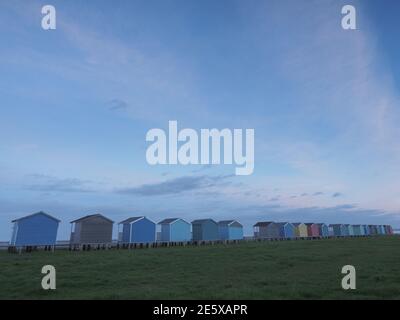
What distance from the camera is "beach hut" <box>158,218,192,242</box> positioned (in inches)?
1962

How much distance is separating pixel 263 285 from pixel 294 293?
6.42 feet

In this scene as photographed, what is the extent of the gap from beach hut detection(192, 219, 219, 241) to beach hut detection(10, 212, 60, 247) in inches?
953

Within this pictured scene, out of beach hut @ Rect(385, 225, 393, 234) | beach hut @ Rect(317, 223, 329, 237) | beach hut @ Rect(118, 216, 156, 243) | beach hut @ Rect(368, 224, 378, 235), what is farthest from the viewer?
beach hut @ Rect(385, 225, 393, 234)

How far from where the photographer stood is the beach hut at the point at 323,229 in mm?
86625

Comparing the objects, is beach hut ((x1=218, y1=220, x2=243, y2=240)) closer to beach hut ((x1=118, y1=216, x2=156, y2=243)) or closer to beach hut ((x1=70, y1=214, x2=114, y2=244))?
beach hut ((x1=118, y1=216, x2=156, y2=243))

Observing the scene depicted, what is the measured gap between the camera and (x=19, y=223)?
35.9 meters

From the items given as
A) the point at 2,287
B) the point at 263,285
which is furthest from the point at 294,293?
the point at 2,287

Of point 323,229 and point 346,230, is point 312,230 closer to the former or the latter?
point 323,229

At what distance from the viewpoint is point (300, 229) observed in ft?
257

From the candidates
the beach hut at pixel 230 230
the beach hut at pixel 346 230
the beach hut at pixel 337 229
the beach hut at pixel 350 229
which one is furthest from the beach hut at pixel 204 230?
the beach hut at pixel 350 229

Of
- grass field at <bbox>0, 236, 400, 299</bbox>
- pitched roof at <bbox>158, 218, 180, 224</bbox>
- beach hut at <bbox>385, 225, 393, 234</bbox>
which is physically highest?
beach hut at <bbox>385, 225, 393, 234</bbox>

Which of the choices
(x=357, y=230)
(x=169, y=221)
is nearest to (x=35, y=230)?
(x=169, y=221)

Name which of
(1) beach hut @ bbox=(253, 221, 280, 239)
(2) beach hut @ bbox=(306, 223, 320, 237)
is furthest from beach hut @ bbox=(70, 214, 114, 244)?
(2) beach hut @ bbox=(306, 223, 320, 237)

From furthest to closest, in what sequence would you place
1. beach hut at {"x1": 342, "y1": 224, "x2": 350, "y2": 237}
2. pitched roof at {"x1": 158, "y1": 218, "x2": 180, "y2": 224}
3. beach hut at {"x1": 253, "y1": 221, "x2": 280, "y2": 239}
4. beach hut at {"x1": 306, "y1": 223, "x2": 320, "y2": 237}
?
beach hut at {"x1": 342, "y1": 224, "x2": 350, "y2": 237} < beach hut at {"x1": 306, "y1": 223, "x2": 320, "y2": 237} < beach hut at {"x1": 253, "y1": 221, "x2": 280, "y2": 239} < pitched roof at {"x1": 158, "y1": 218, "x2": 180, "y2": 224}
